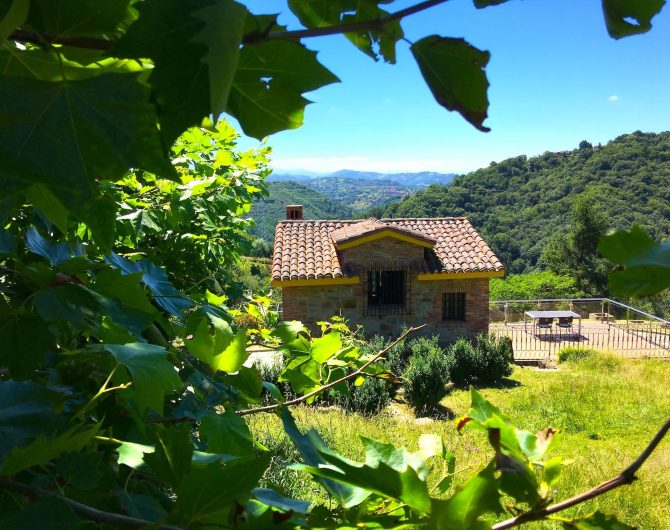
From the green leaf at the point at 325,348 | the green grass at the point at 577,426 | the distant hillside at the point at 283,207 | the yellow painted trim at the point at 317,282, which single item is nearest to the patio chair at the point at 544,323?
the green grass at the point at 577,426

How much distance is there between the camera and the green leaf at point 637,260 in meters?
0.29

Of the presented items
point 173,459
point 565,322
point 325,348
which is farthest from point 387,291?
point 173,459

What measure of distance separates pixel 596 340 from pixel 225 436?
48.4 ft

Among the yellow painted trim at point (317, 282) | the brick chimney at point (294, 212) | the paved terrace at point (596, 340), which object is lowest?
the paved terrace at point (596, 340)

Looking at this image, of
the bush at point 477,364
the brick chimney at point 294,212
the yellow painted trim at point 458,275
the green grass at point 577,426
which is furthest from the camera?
the brick chimney at point 294,212

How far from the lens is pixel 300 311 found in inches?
416

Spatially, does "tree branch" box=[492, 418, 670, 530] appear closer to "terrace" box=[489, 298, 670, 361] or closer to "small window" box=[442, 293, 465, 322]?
"small window" box=[442, 293, 465, 322]

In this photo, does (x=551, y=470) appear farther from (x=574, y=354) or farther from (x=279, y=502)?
(x=574, y=354)

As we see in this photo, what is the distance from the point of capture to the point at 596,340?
13.6 metres

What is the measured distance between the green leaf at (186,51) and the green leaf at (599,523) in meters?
0.37

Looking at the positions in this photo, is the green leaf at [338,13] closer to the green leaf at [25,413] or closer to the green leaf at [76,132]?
the green leaf at [76,132]

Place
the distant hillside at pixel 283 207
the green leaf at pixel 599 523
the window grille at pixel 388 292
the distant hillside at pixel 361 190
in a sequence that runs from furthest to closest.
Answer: the distant hillside at pixel 361 190, the distant hillside at pixel 283 207, the window grille at pixel 388 292, the green leaf at pixel 599 523

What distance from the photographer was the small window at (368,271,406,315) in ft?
35.6

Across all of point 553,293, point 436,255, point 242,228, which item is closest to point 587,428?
point 436,255
